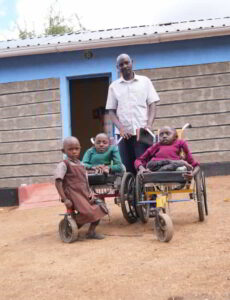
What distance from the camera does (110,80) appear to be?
9.18 metres

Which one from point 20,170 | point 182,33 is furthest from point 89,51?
point 20,170

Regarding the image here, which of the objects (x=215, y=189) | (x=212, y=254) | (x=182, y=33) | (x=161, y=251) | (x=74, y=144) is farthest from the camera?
(x=182, y=33)

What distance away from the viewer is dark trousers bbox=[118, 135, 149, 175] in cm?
511

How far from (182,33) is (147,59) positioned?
87 cm

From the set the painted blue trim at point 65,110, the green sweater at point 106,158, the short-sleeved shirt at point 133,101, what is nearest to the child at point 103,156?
the green sweater at point 106,158

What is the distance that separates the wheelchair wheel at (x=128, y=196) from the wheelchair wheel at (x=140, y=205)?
0.12 meters

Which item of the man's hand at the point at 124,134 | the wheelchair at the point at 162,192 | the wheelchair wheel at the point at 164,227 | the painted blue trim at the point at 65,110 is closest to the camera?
the wheelchair wheel at the point at 164,227

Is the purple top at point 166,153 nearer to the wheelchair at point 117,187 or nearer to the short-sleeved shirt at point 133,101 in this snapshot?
the wheelchair at point 117,187

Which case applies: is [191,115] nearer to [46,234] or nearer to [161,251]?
[46,234]

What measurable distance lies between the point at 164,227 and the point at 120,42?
17.7ft

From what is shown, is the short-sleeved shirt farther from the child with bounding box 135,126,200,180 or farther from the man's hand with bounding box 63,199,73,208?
the man's hand with bounding box 63,199,73,208

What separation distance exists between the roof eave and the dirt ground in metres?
4.12

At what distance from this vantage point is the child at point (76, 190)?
444cm

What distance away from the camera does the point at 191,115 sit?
8734 mm
